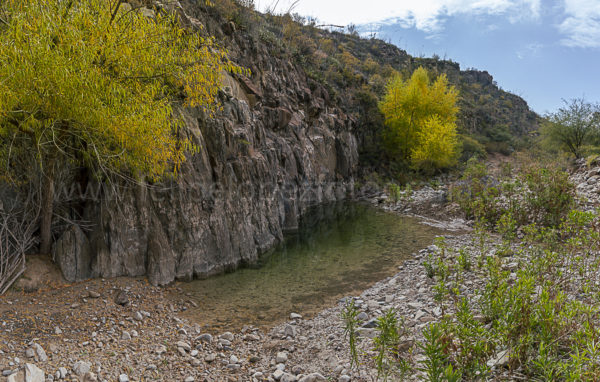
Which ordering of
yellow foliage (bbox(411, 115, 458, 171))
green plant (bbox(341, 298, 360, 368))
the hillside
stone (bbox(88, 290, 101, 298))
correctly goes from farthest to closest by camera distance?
1. yellow foliage (bbox(411, 115, 458, 171))
2. the hillside
3. stone (bbox(88, 290, 101, 298))
4. green plant (bbox(341, 298, 360, 368))

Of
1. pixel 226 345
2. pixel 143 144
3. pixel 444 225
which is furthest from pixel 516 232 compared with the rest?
pixel 143 144

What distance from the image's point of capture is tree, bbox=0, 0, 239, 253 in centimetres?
488

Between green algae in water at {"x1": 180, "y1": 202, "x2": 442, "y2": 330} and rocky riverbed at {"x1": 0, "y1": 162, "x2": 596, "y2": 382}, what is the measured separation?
56cm

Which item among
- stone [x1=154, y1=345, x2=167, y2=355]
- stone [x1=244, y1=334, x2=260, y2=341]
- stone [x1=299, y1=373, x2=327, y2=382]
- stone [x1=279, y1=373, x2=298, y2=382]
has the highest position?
stone [x1=299, y1=373, x2=327, y2=382]

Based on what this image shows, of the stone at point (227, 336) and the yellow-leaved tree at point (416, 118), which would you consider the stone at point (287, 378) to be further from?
the yellow-leaved tree at point (416, 118)

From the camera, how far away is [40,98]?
17.0 ft

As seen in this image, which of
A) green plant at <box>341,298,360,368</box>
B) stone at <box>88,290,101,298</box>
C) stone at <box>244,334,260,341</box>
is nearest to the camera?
green plant at <box>341,298,360,368</box>

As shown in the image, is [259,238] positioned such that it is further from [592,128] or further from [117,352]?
[592,128]

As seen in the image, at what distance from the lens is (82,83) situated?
5184 millimetres

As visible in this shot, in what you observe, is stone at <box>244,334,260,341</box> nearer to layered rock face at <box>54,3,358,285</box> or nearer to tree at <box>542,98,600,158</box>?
layered rock face at <box>54,3,358,285</box>

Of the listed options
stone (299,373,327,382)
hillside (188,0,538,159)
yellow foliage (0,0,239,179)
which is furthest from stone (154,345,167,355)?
hillside (188,0,538,159)

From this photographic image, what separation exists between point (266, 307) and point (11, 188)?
20.0 feet

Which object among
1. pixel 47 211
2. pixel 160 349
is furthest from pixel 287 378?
pixel 47 211

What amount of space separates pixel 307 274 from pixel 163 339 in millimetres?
4814
